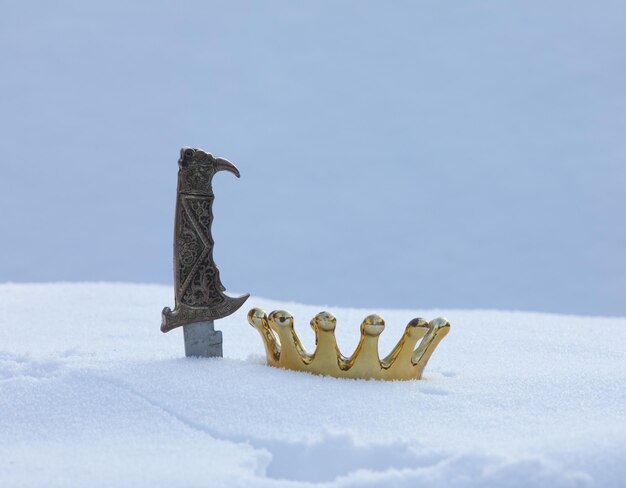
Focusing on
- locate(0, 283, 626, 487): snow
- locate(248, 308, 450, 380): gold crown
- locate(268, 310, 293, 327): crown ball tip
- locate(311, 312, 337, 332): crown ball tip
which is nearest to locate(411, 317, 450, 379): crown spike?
locate(248, 308, 450, 380): gold crown

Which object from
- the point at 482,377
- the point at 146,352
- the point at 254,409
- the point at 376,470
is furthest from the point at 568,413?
the point at 146,352

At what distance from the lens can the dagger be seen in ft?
11.4

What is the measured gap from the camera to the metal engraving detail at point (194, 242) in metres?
3.46

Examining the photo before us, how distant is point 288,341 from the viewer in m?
3.45

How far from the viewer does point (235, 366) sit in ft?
11.3

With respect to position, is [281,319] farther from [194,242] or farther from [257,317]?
[194,242]

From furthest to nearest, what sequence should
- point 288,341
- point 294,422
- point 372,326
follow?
point 288,341 → point 372,326 → point 294,422

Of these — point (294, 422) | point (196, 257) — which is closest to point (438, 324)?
point (294, 422)

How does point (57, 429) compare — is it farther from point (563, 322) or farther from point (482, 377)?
point (563, 322)

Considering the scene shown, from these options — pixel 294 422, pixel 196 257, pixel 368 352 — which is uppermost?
pixel 196 257

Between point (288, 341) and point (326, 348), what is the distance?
154 mm

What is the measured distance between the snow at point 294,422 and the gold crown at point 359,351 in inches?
2.7

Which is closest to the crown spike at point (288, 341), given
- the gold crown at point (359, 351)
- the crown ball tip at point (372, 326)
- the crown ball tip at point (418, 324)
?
the gold crown at point (359, 351)

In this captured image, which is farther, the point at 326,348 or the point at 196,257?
the point at 196,257
